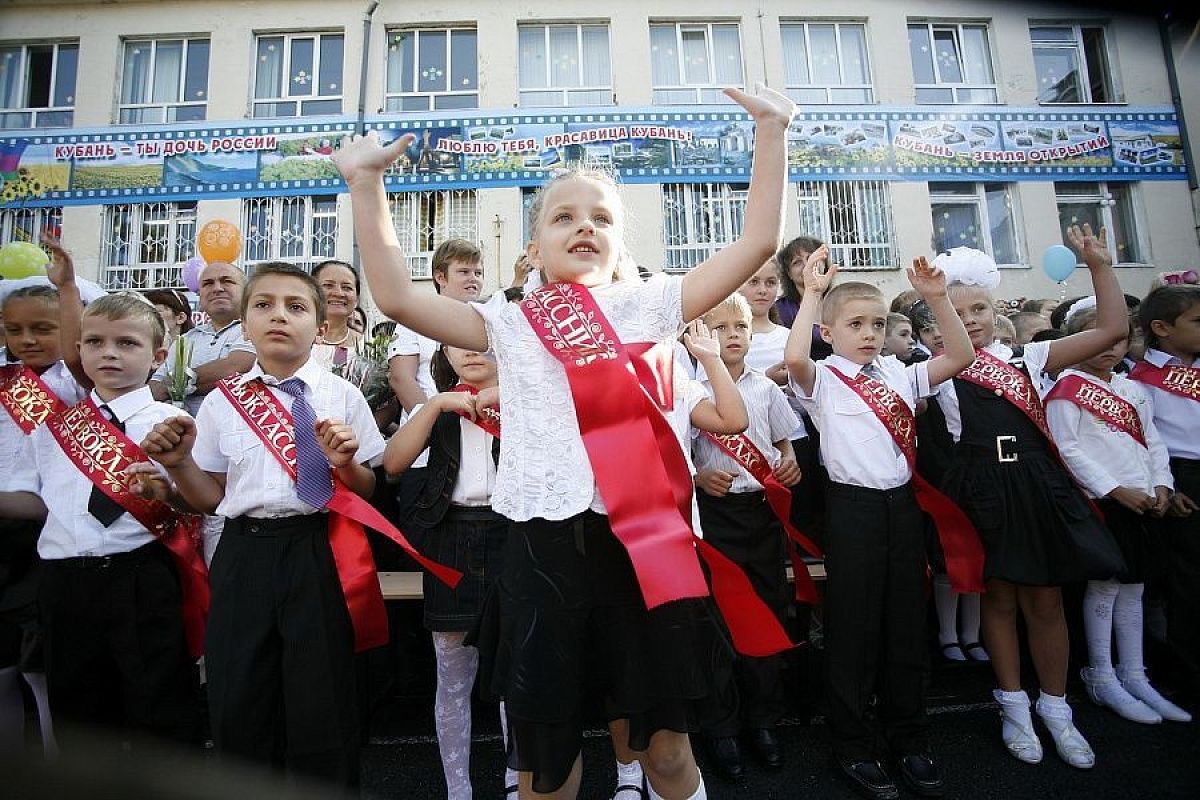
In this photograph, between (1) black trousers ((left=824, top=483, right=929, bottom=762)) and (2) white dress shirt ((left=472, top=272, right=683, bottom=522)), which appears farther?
(1) black trousers ((left=824, top=483, right=929, bottom=762))

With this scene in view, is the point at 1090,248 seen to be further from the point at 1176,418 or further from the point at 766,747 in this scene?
the point at 766,747

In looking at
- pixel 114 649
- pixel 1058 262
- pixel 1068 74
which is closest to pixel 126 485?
pixel 114 649

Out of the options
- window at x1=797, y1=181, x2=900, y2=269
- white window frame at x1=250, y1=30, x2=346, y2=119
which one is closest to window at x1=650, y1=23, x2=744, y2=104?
window at x1=797, y1=181, x2=900, y2=269

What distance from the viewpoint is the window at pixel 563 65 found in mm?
9773

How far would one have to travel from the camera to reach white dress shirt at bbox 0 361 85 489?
2393mm

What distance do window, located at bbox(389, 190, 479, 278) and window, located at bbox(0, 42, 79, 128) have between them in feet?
17.4

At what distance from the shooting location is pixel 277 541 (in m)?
1.91

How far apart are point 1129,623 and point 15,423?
4.79 m

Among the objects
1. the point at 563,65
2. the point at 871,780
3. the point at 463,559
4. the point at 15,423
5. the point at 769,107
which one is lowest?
the point at 871,780

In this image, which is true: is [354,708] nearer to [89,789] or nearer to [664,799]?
[664,799]

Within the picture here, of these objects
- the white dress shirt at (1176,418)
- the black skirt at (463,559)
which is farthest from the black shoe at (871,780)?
the white dress shirt at (1176,418)

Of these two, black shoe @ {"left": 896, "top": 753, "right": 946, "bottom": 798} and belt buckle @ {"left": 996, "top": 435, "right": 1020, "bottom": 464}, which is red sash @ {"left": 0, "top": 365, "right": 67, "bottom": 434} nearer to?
black shoe @ {"left": 896, "top": 753, "right": 946, "bottom": 798}

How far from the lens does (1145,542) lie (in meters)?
2.98

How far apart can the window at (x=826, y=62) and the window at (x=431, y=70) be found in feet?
16.1
